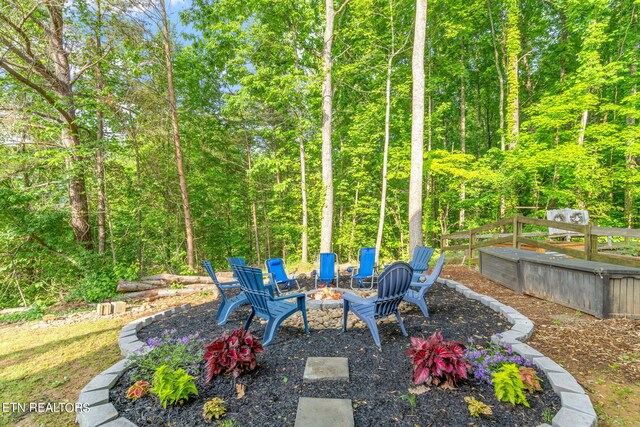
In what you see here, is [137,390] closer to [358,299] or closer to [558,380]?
[358,299]

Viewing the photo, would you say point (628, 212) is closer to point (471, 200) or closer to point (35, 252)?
point (471, 200)

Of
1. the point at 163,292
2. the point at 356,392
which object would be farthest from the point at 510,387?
the point at 163,292

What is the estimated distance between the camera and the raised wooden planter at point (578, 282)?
10.5 ft

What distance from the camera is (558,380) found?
200cm

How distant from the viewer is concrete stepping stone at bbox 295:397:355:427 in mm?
1627

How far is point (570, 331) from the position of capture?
9.92 feet

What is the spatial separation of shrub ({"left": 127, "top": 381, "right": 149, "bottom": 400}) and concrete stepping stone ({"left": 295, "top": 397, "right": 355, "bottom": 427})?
116 cm

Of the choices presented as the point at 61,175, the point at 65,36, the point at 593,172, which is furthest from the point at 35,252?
the point at 593,172

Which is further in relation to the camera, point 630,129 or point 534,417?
point 630,129

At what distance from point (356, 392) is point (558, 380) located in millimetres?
1502

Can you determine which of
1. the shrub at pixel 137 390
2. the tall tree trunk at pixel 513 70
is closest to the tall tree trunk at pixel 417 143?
the tall tree trunk at pixel 513 70

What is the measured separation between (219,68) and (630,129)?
1243cm

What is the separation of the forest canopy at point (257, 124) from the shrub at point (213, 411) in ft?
16.7

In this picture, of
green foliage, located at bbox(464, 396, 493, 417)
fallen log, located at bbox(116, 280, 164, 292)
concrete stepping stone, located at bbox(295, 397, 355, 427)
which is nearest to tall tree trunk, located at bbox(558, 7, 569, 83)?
green foliage, located at bbox(464, 396, 493, 417)
